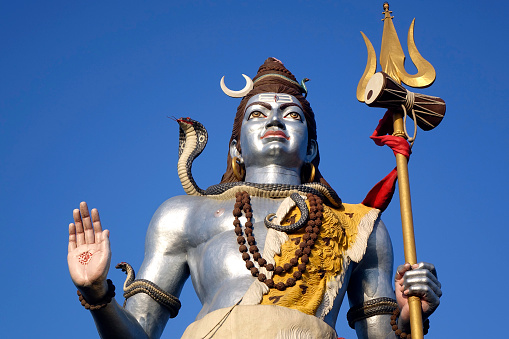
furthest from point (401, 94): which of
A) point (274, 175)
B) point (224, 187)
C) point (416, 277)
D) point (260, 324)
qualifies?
point (260, 324)

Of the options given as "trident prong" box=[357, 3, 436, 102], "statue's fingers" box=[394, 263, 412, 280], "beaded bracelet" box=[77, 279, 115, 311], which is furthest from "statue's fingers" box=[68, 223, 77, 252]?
"trident prong" box=[357, 3, 436, 102]

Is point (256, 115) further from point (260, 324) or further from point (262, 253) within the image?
point (260, 324)

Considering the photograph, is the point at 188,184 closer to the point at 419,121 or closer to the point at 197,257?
the point at 197,257

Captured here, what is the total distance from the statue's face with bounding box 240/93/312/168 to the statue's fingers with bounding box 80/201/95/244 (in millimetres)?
2500

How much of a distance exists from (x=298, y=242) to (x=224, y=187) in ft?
4.21

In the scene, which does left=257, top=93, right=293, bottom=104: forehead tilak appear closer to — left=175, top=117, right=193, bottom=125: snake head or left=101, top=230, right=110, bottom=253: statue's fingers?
left=175, top=117, right=193, bottom=125: snake head

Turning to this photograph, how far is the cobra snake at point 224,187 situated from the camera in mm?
10030

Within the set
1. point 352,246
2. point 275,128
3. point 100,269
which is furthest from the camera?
point 275,128

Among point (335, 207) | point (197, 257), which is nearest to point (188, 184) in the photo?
point (197, 257)

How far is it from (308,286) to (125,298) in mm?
2155

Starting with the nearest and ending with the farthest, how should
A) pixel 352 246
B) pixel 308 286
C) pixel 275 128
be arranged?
pixel 308 286
pixel 352 246
pixel 275 128

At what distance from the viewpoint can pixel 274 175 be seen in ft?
35.3

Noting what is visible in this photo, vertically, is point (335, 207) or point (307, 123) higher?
point (307, 123)

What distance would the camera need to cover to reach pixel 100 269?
874cm
